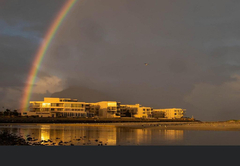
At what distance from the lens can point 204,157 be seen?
1548cm

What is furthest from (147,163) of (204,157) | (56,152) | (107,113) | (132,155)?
(107,113)

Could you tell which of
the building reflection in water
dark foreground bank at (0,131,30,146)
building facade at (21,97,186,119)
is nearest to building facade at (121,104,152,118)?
building facade at (21,97,186,119)

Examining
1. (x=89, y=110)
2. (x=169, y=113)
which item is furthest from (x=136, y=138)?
(x=169, y=113)

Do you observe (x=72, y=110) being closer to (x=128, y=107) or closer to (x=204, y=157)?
(x=128, y=107)

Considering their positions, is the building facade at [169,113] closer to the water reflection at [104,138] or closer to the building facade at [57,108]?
the building facade at [57,108]

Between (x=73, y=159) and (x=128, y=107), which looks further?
(x=128, y=107)

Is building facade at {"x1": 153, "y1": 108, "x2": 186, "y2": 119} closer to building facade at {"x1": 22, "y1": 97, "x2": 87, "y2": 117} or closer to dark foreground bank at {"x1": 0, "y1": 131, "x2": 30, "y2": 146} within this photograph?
building facade at {"x1": 22, "y1": 97, "x2": 87, "y2": 117}

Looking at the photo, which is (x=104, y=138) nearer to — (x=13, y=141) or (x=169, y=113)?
(x=13, y=141)

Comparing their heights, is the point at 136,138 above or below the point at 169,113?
above

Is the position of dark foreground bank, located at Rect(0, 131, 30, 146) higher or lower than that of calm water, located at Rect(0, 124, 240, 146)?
higher

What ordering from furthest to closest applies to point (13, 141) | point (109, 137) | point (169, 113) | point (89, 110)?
1. point (169, 113)
2. point (89, 110)
3. point (109, 137)
4. point (13, 141)

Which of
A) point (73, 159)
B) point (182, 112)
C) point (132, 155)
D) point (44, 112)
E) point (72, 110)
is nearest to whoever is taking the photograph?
point (73, 159)

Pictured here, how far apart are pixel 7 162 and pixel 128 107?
147 metres

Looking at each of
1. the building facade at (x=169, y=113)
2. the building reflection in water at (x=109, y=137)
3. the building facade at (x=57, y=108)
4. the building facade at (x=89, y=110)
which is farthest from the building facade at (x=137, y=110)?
the building reflection in water at (x=109, y=137)
